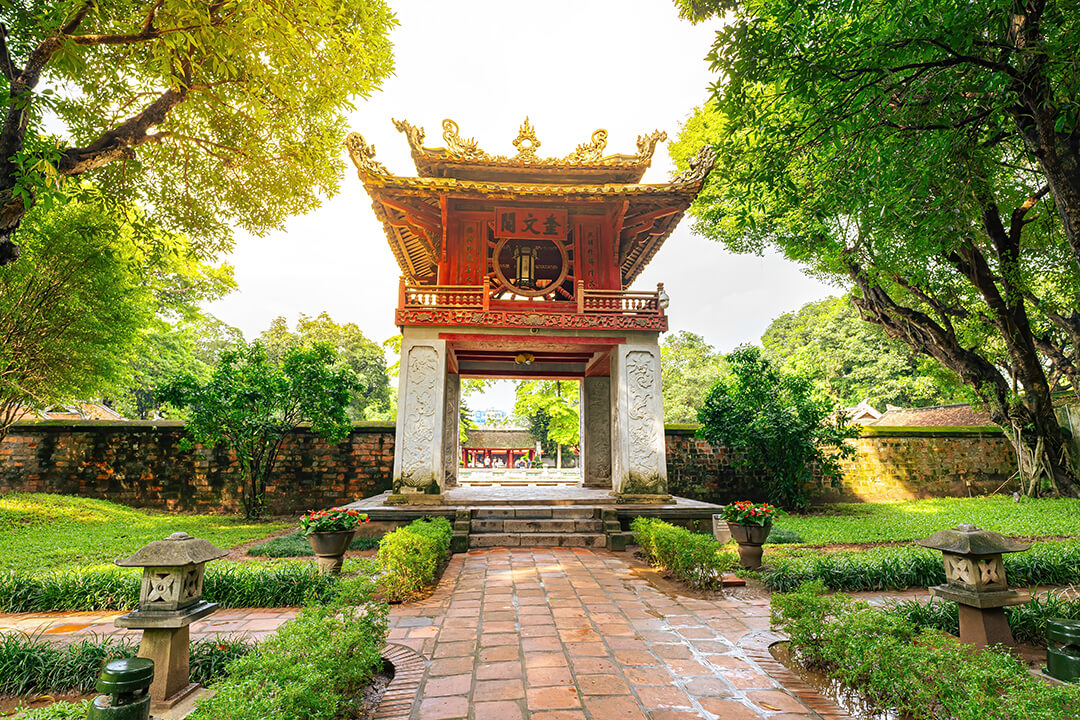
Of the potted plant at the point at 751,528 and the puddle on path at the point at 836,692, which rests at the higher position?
the potted plant at the point at 751,528

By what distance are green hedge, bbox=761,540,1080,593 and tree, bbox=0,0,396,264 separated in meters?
8.36

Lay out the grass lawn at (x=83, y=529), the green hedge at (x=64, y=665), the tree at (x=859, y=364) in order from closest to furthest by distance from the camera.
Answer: the green hedge at (x=64, y=665), the grass lawn at (x=83, y=529), the tree at (x=859, y=364)

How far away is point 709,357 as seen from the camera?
28438 mm

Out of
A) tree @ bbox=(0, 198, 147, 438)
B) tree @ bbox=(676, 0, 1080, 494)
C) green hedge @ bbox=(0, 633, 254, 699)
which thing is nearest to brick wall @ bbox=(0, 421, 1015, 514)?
tree @ bbox=(0, 198, 147, 438)

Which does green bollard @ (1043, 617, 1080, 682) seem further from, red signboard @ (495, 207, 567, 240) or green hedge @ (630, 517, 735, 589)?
red signboard @ (495, 207, 567, 240)

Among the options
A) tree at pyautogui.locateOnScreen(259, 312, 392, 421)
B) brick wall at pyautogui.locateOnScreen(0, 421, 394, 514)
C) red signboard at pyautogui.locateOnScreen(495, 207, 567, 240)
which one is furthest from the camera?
tree at pyautogui.locateOnScreen(259, 312, 392, 421)

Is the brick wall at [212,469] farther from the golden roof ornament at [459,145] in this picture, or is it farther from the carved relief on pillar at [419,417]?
the golden roof ornament at [459,145]

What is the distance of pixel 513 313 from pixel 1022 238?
34.6 ft

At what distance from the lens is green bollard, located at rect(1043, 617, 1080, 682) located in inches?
96.9

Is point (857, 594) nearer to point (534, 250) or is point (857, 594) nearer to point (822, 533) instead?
point (822, 533)

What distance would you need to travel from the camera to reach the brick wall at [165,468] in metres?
12.1

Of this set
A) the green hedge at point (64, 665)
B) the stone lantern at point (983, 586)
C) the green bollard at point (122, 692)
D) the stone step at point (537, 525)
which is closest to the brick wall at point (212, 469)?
the stone step at point (537, 525)

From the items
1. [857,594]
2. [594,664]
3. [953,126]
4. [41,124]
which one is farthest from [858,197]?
[41,124]

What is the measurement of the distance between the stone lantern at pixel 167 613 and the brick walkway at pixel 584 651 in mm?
1447
